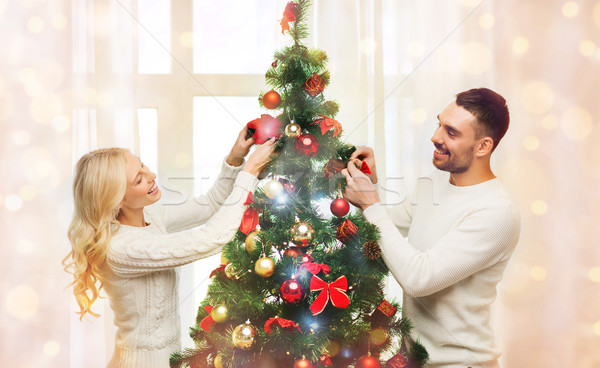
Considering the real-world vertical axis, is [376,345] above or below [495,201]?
below

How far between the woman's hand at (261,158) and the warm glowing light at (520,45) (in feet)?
3.95

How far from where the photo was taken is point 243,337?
45.1 inches

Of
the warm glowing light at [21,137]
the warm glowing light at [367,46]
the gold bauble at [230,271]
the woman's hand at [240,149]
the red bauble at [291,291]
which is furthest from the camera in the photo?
the warm glowing light at [367,46]

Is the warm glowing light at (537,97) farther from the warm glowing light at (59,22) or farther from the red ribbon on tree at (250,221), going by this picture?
the warm glowing light at (59,22)

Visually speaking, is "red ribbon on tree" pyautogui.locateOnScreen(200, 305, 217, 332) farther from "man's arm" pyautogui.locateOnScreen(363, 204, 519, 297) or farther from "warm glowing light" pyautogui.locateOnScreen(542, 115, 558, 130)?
"warm glowing light" pyautogui.locateOnScreen(542, 115, 558, 130)

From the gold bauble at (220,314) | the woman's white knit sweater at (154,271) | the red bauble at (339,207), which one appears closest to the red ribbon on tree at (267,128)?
the woman's white knit sweater at (154,271)

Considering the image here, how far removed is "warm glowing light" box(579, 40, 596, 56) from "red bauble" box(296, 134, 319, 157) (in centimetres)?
136

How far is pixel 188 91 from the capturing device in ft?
6.18

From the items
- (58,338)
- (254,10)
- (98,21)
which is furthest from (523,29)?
(58,338)

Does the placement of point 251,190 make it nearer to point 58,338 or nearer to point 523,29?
point 58,338

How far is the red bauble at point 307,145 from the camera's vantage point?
1.21 metres

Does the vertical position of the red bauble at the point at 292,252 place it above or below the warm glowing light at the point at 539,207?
above

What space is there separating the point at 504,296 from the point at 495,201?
2.62 feet

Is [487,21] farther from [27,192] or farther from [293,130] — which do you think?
[27,192]
